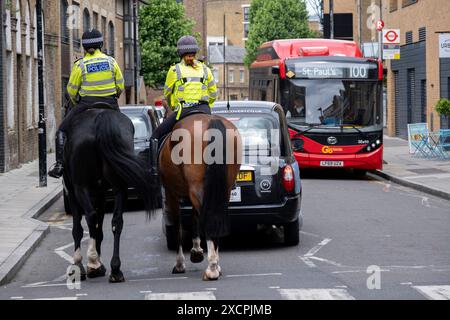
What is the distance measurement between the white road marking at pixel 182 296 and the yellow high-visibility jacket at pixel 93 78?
253cm

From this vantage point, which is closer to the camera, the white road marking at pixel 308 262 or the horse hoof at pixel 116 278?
the horse hoof at pixel 116 278

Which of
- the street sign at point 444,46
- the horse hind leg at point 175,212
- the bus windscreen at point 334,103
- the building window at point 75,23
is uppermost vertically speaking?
the building window at point 75,23

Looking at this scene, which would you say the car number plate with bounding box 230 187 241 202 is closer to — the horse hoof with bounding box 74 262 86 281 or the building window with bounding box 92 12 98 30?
the horse hoof with bounding box 74 262 86 281

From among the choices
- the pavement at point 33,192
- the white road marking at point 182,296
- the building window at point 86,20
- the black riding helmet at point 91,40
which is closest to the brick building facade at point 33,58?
the building window at point 86,20

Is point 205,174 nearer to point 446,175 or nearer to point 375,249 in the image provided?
point 375,249

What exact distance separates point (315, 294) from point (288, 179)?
3.52 meters

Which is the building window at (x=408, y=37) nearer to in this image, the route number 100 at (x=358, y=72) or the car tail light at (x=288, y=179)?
the route number 100 at (x=358, y=72)

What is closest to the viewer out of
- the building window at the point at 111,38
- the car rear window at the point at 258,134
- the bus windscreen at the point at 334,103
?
the car rear window at the point at 258,134

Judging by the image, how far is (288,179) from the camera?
1245cm

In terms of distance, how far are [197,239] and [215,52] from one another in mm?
121304

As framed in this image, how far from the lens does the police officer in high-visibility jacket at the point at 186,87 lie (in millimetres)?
11008

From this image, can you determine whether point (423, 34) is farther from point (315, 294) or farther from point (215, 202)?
point (315, 294)
